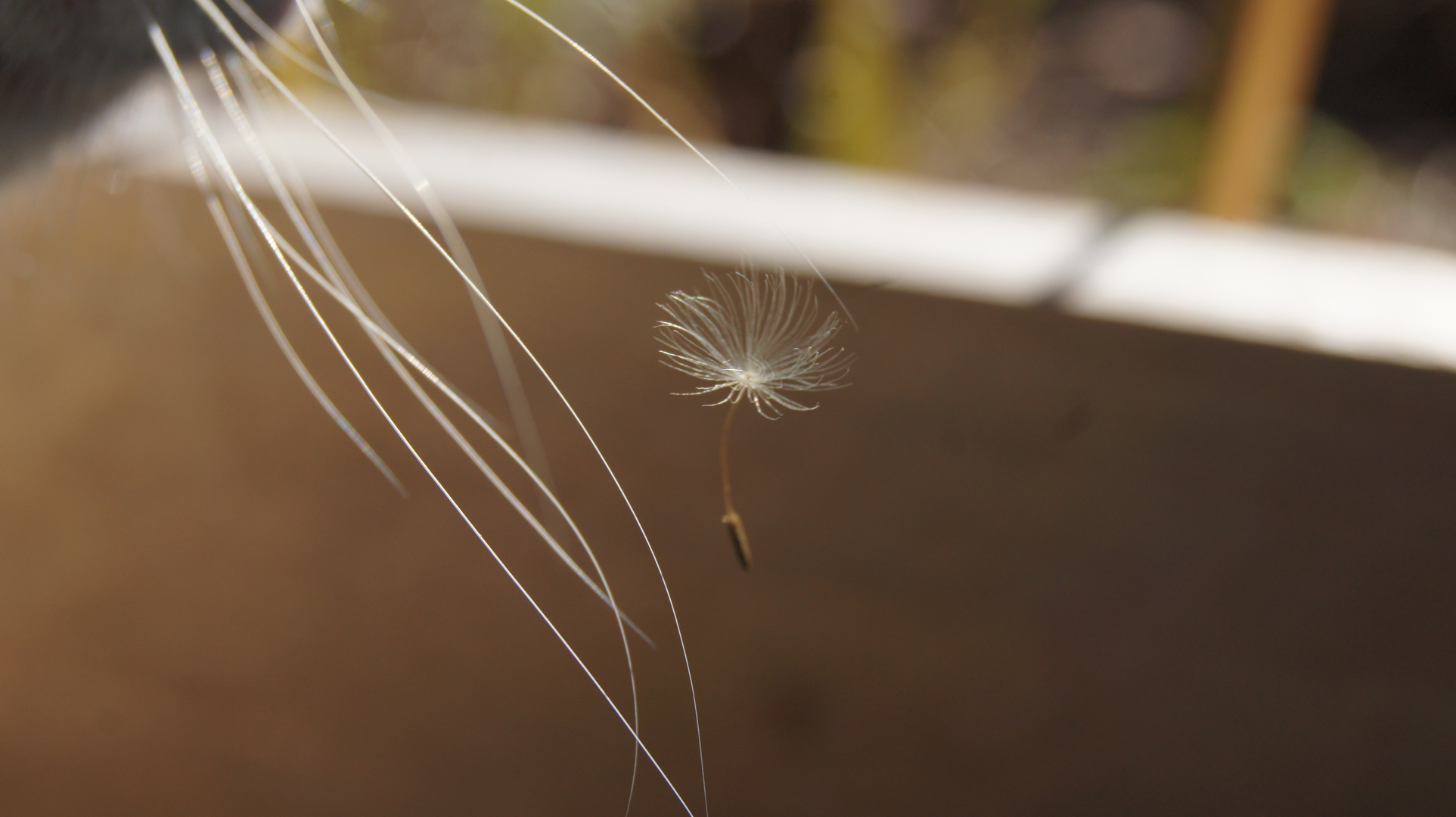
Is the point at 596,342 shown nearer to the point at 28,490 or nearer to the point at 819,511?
the point at 819,511

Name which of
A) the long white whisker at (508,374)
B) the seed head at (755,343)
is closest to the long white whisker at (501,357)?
the long white whisker at (508,374)

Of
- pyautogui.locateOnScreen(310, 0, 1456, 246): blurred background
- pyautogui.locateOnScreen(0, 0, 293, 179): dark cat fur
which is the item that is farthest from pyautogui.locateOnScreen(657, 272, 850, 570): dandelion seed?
pyautogui.locateOnScreen(310, 0, 1456, 246): blurred background

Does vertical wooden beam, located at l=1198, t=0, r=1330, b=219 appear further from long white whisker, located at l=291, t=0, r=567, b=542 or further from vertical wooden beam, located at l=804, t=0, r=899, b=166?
long white whisker, located at l=291, t=0, r=567, b=542

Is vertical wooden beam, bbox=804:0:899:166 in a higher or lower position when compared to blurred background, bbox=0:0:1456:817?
higher

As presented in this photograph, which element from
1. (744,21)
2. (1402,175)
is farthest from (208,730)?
(1402,175)

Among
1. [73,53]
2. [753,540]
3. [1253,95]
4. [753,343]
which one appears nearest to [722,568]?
[753,540]
